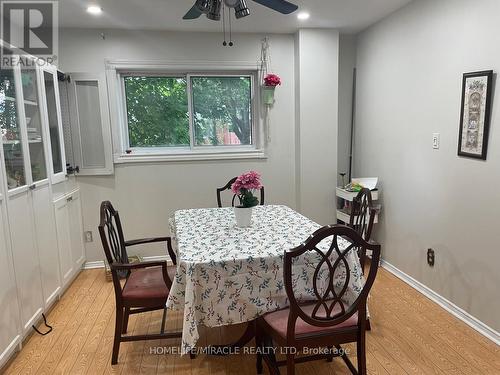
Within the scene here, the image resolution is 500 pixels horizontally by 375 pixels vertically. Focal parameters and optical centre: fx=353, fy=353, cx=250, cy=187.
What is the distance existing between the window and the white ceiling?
0.48 meters

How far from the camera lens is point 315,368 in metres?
2.09

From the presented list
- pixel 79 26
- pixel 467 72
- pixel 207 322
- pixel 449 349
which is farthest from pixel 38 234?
pixel 467 72

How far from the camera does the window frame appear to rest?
11.6 feet

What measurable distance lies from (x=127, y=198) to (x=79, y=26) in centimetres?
169

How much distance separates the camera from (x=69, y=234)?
323cm

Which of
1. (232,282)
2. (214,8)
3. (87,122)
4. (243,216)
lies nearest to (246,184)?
(243,216)

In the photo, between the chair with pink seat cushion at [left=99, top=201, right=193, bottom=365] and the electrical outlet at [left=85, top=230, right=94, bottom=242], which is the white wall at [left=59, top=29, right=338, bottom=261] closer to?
the electrical outlet at [left=85, top=230, right=94, bottom=242]

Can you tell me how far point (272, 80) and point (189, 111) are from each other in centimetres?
93

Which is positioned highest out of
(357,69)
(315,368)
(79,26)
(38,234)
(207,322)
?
(79,26)

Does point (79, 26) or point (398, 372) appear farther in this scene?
point (79, 26)

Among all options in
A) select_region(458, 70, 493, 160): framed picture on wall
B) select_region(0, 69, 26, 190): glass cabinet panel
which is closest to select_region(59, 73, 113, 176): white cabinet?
select_region(0, 69, 26, 190): glass cabinet panel

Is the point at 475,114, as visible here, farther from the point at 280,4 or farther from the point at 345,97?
the point at 345,97

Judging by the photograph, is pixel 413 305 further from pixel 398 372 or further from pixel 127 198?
pixel 127 198

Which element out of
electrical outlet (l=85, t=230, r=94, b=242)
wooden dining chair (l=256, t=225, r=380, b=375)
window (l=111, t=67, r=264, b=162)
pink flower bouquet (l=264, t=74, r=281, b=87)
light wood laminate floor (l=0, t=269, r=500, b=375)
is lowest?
light wood laminate floor (l=0, t=269, r=500, b=375)
